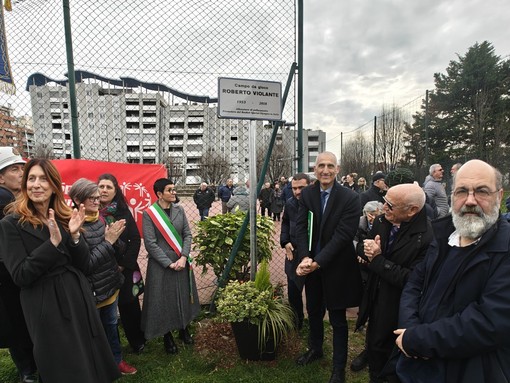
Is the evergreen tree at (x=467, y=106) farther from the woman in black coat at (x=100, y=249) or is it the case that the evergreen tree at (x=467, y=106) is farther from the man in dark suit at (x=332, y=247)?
the woman in black coat at (x=100, y=249)

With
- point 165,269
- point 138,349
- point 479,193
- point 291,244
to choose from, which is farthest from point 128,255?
point 479,193

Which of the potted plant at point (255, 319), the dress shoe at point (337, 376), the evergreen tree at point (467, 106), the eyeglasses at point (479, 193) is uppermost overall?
the evergreen tree at point (467, 106)

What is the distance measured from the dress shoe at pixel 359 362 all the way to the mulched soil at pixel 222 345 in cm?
55

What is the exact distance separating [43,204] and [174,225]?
51.9 inches

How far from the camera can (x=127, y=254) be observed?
2.99m

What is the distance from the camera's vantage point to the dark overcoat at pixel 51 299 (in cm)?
190

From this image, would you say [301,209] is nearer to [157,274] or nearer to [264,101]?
[264,101]

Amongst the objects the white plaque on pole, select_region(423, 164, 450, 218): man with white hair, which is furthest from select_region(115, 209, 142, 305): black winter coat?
select_region(423, 164, 450, 218): man with white hair

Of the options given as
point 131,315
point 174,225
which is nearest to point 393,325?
point 174,225

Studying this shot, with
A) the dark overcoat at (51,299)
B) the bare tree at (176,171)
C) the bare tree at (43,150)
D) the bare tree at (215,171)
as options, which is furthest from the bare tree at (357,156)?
the dark overcoat at (51,299)

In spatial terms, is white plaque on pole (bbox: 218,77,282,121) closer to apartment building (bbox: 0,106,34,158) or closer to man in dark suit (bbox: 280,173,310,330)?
man in dark suit (bbox: 280,173,310,330)

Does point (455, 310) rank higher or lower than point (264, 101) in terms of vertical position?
lower

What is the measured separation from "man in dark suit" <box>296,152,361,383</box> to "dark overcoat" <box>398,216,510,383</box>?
3.36ft

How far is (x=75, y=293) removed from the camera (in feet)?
6.82
